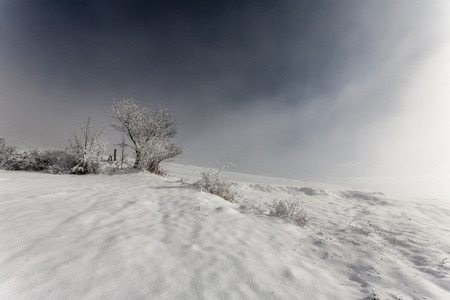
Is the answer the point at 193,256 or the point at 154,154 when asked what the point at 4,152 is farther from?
the point at 193,256

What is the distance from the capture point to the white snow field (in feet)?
5.99

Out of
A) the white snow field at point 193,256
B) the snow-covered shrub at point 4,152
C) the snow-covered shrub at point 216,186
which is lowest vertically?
the white snow field at point 193,256

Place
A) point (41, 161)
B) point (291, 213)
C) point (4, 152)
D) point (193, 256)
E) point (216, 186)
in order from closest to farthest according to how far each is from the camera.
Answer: point (193, 256)
point (291, 213)
point (216, 186)
point (4, 152)
point (41, 161)

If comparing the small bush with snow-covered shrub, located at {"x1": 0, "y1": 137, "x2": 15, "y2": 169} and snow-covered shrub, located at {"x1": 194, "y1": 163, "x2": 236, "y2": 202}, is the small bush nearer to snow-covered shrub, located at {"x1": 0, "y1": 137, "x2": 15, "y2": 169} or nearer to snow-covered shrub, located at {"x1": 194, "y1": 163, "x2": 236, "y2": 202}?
snow-covered shrub, located at {"x1": 0, "y1": 137, "x2": 15, "y2": 169}

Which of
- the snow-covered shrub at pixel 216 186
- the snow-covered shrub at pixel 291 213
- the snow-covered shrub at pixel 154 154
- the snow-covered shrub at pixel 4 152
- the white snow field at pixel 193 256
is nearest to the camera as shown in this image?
the white snow field at pixel 193 256

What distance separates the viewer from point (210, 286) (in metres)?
1.90

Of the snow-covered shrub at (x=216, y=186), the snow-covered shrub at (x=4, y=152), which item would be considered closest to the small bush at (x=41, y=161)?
the snow-covered shrub at (x=4, y=152)

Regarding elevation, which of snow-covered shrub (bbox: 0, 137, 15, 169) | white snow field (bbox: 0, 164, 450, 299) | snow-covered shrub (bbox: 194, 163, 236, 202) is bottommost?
white snow field (bbox: 0, 164, 450, 299)

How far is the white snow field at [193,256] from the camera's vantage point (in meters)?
1.83

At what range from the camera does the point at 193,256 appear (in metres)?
2.39

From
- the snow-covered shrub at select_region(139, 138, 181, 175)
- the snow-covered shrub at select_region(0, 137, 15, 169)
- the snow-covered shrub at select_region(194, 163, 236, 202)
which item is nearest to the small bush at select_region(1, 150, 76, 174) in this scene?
the snow-covered shrub at select_region(0, 137, 15, 169)

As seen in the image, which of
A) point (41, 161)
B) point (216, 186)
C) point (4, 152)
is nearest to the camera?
point (216, 186)

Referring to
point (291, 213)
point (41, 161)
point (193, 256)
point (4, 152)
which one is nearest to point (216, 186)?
→ point (291, 213)

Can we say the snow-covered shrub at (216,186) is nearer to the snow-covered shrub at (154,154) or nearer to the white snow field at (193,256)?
the white snow field at (193,256)
